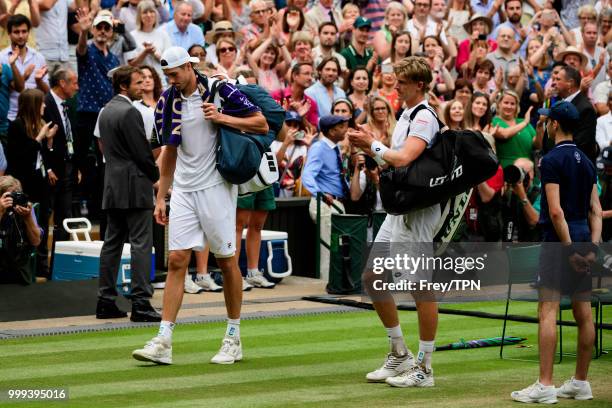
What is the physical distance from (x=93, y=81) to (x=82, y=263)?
134 inches

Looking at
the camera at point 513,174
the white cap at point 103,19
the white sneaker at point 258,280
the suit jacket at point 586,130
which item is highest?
the white cap at point 103,19

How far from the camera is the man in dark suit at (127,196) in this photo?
12.3 m

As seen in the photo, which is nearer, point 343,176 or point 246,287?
point 246,287

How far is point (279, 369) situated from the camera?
9.80 metres

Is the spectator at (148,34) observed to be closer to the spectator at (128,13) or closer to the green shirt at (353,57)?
the spectator at (128,13)

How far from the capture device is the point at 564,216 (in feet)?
28.4

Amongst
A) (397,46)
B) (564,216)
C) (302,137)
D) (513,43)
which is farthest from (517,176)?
(564,216)

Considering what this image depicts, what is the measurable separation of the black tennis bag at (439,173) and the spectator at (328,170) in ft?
21.0

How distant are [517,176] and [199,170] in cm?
656

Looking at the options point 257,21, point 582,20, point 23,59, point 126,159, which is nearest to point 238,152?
point 126,159

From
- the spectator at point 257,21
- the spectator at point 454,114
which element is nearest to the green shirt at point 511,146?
the spectator at point 454,114

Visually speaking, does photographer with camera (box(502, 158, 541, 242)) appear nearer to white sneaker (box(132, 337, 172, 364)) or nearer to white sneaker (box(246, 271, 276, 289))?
white sneaker (box(246, 271, 276, 289))

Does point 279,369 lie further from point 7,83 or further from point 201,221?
point 7,83

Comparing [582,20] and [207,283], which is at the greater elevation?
Result: [582,20]
